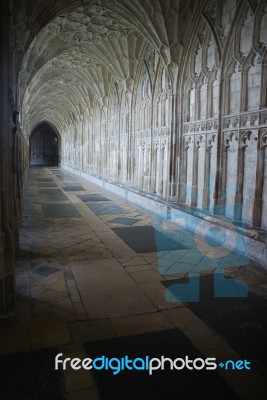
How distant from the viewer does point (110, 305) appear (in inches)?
161

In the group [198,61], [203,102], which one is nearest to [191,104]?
[203,102]

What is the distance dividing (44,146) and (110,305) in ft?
152

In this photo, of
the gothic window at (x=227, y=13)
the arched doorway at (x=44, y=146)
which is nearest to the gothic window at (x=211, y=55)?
the gothic window at (x=227, y=13)

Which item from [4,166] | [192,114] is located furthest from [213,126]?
[4,166]

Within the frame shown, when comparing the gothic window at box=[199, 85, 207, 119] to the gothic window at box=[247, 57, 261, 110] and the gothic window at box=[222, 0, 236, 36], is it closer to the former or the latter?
the gothic window at box=[222, 0, 236, 36]

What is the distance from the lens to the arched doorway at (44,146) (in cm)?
4769

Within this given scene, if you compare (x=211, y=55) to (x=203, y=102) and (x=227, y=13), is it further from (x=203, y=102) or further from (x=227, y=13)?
(x=203, y=102)

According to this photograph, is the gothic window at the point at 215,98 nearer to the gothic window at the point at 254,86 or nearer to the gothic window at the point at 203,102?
the gothic window at the point at 203,102

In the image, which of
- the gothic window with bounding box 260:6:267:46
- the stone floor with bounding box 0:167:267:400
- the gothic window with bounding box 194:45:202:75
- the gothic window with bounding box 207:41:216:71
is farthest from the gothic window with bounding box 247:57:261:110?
the stone floor with bounding box 0:167:267:400

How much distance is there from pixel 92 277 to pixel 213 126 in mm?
5155

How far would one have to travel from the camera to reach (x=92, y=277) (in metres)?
5.02

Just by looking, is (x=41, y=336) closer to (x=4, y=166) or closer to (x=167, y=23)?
(x=4, y=166)

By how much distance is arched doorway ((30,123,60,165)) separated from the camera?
4769cm

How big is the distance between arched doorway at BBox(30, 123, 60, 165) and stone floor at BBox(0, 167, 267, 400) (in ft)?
138
